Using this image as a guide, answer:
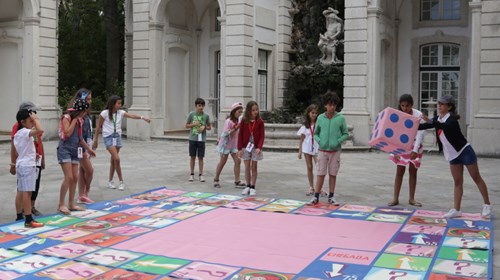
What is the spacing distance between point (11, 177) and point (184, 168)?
3614mm

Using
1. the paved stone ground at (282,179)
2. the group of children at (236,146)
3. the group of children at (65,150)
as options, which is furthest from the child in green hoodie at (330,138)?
the group of children at (65,150)

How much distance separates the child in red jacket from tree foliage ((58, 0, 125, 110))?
25.1m

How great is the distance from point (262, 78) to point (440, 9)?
21.6 ft

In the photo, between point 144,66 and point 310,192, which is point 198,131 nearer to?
point 310,192

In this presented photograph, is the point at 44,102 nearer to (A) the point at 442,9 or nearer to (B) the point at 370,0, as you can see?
(B) the point at 370,0

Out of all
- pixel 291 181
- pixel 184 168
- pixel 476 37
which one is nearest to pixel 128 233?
pixel 291 181

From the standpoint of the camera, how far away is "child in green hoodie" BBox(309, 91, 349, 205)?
8.90 metres

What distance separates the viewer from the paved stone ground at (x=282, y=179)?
9570 mm

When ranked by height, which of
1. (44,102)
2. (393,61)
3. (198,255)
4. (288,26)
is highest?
(288,26)

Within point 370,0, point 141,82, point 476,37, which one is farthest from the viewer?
point 141,82

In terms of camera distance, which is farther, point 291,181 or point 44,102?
point 44,102

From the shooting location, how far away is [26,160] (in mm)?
7363

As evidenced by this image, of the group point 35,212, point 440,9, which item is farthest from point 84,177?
point 440,9

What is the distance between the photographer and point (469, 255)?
20.0 ft
